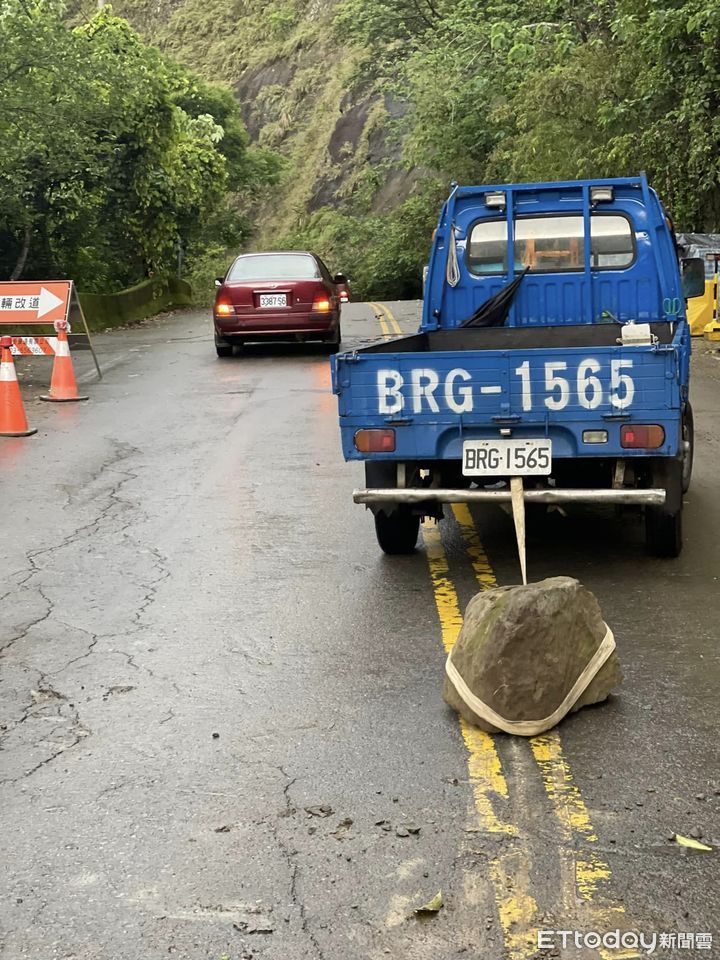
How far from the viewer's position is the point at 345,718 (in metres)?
5.16

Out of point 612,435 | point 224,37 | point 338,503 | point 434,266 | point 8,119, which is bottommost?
point 338,503

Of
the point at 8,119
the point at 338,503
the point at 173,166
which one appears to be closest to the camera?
the point at 338,503

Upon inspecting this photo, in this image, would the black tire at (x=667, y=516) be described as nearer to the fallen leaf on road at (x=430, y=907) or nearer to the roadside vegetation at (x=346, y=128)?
the fallen leaf on road at (x=430, y=907)

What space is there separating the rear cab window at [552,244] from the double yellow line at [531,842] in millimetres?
→ 5285

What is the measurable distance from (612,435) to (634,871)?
3.42 m

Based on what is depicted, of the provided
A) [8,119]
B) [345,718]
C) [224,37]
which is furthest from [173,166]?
[224,37]

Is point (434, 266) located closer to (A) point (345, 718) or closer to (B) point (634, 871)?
(A) point (345, 718)

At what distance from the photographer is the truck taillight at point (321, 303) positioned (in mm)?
19375

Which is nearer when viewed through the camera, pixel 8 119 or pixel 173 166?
pixel 8 119

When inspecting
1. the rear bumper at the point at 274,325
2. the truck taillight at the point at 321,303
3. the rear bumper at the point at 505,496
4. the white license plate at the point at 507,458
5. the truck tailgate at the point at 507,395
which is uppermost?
the truck tailgate at the point at 507,395

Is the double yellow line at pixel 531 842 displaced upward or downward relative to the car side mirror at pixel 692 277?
downward

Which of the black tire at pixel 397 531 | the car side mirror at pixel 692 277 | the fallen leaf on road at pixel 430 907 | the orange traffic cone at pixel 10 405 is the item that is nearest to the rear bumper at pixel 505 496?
the black tire at pixel 397 531

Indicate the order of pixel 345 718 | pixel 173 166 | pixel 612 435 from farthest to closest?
pixel 173 166, pixel 612 435, pixel 345 718

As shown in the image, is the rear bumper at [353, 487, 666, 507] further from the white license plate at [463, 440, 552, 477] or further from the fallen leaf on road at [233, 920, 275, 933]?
the fallen leaf on road at [233, 920, 275, 933]
